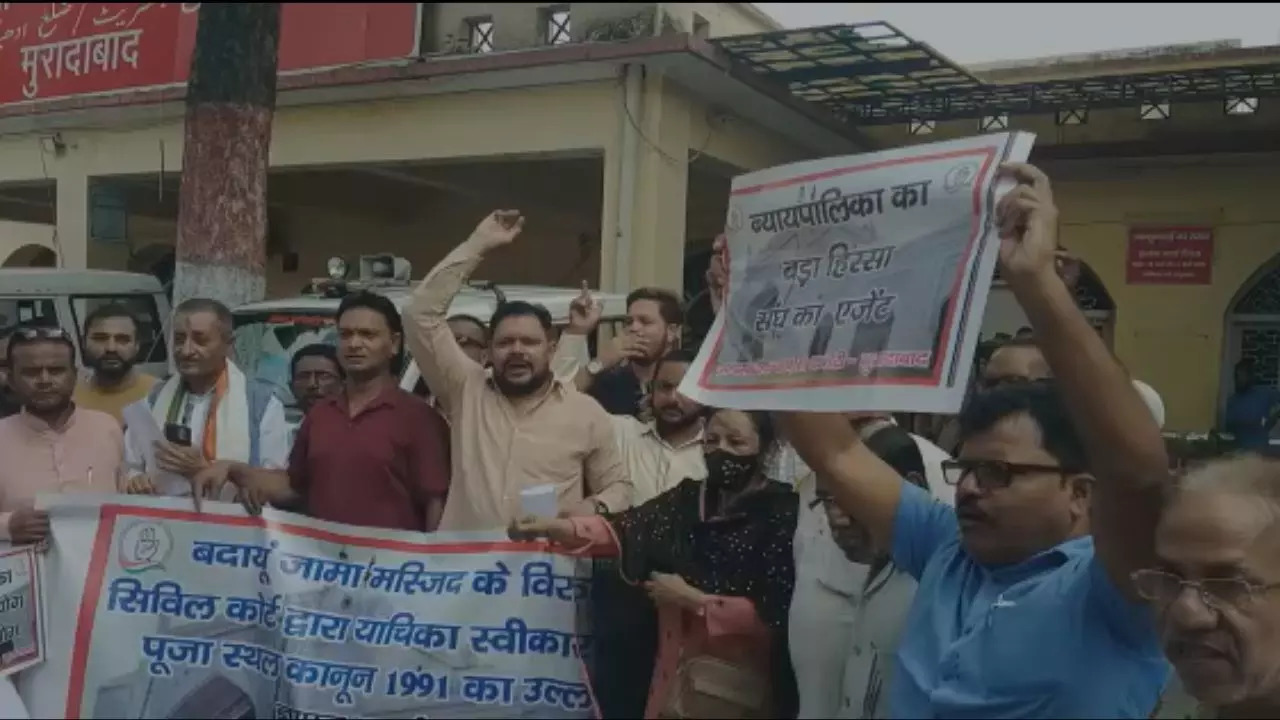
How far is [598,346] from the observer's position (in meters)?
6.00

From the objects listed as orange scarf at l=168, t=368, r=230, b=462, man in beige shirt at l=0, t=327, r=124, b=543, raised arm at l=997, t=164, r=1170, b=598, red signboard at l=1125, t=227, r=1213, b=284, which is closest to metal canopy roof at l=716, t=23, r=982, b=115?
red signboard at l=1125, t=227, r=1213, b=284

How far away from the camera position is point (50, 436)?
3.55 m

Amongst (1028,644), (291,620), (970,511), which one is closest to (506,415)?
(291,620)

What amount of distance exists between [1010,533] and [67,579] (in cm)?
245

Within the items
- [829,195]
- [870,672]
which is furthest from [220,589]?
[829,195]

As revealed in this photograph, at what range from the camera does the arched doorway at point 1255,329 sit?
4.85 metres

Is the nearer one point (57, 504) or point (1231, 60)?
point (57, 504)

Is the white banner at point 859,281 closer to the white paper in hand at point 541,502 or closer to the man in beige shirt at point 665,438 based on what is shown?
the white paper in hand at point 541,502

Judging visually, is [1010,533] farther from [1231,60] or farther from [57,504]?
[1231,60]

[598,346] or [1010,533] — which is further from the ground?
[598,346]

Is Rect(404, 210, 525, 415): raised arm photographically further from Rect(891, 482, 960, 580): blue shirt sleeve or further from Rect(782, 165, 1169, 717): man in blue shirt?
Rect(782, 165, 1169, 717): man in blue shirt

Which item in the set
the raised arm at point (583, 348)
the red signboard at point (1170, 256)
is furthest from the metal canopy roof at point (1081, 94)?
the raised arm at point (583, 348)

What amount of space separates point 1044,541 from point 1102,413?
0.40m

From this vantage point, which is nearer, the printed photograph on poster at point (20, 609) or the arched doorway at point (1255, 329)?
the printed photograph on poster at point (20, 609)
